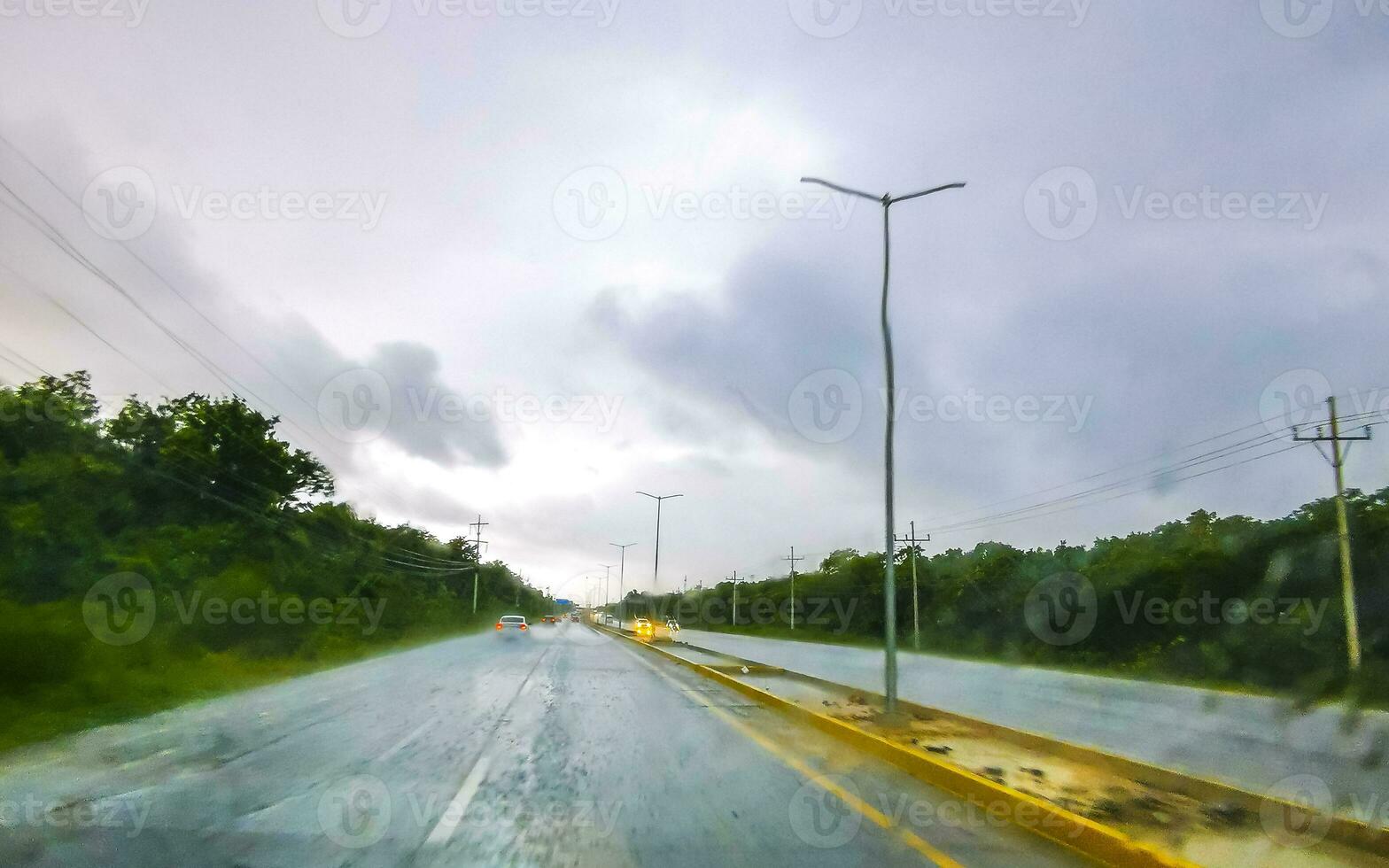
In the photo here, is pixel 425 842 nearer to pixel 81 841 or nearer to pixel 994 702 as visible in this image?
pixel 81 841

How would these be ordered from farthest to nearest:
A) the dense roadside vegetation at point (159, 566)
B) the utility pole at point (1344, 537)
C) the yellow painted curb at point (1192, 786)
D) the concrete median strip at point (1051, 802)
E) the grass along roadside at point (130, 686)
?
the utility pole at point (1344, 537), the dense roadside vegetation at point (159, 566), the grass along roadside at point (130, 686), the yellow painted curb at point (1192, 786), the concrete median strip at point (1051, 802)

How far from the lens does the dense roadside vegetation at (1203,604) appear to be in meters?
29.9

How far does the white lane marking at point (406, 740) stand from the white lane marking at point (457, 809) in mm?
1236

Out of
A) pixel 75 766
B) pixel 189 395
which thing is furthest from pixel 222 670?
pixel 189 395

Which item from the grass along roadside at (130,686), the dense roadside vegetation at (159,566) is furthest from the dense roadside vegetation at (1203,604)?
the dense roadside vegetation at (159,566)

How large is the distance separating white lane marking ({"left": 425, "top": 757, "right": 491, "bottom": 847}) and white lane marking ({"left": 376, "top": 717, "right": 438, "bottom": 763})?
1.24 meters

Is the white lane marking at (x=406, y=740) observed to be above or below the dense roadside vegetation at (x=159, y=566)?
below

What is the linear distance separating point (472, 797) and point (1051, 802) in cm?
525

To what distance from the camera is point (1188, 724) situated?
1831cm

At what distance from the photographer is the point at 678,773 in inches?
A: 416

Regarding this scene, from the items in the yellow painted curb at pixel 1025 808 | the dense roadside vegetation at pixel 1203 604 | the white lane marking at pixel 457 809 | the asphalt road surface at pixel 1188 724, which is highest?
the dense roadside vegetation at pixel 1203 604

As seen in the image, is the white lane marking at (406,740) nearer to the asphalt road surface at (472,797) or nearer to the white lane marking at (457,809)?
the asphalt road surface at (472,797)

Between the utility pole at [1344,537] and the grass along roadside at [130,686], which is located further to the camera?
the utility pole at [1344,537]

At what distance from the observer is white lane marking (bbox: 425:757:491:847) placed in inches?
286
